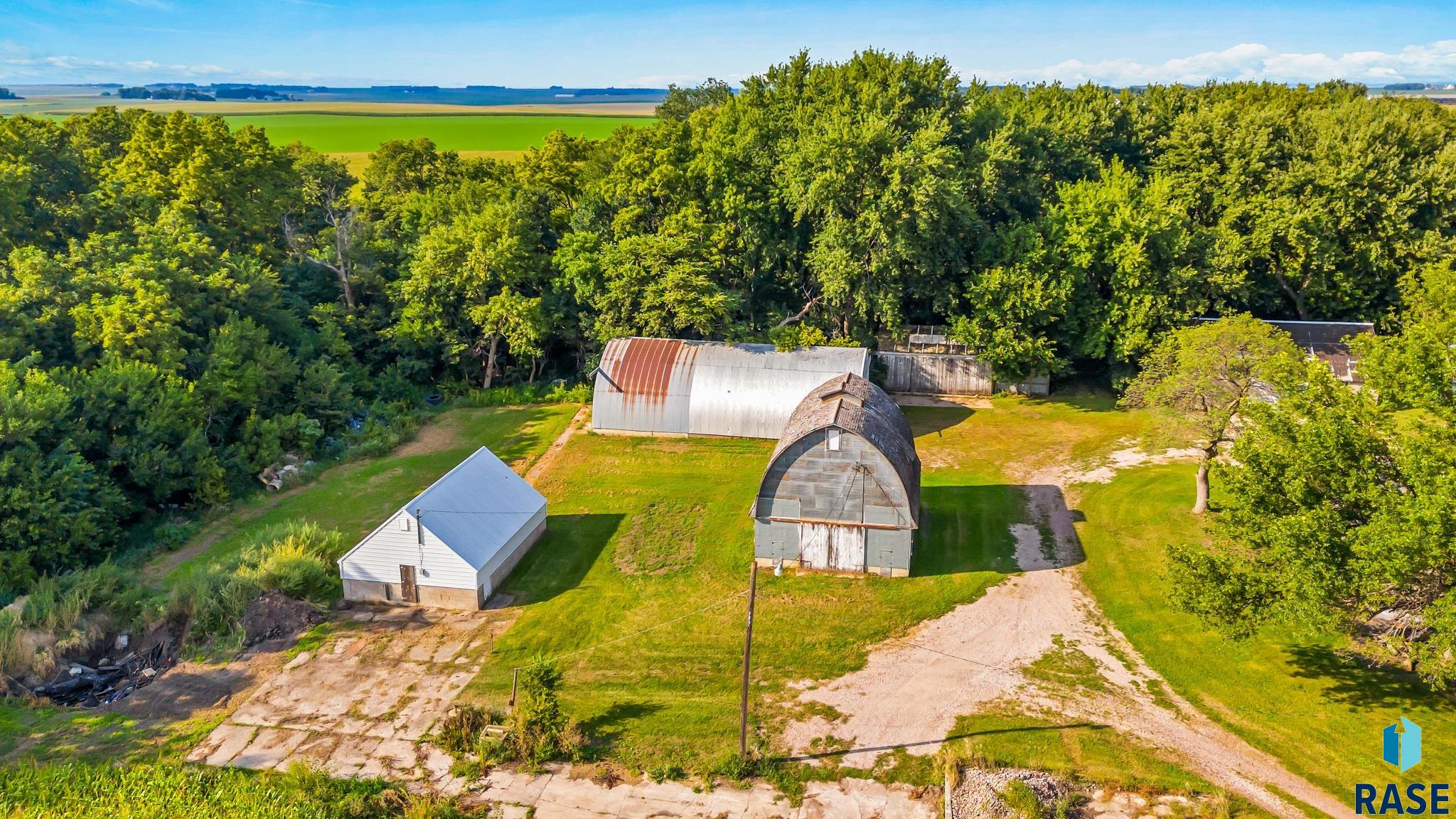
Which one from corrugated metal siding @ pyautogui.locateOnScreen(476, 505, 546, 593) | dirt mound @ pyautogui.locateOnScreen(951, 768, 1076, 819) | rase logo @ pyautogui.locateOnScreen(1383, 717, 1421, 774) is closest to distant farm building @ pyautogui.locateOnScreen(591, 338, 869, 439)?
corrugated metal siding @ pyautogui.locateOnScreen(476, 505, 546, 593)

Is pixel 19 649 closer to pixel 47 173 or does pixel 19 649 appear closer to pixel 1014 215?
pixel 47 173

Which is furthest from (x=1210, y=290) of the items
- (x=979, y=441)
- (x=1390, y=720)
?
(x=1390, y=720)

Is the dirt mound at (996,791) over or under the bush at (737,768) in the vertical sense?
over

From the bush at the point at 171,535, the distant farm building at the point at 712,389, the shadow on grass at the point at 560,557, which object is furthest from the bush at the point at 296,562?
the distant farm building at the point at 712,389

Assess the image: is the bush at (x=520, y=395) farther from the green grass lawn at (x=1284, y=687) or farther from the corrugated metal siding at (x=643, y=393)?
the green grass lawn at (x=1284, y=687)

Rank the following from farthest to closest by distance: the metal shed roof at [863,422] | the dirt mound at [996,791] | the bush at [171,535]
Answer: the bush at [171,535] → the metal shed roof at [863,422] → the dirt mound at [996,791]

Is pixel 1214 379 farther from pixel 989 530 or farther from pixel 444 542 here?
pixel 444 542

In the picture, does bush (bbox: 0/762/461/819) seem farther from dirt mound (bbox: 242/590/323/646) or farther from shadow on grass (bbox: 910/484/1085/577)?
shadow on grass (bbox: 910/484/1085/577)

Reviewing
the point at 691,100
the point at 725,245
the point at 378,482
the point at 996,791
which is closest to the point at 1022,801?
the point at 996,791
